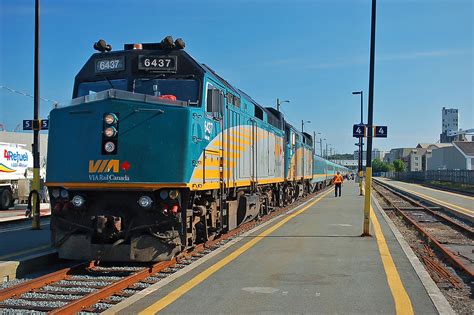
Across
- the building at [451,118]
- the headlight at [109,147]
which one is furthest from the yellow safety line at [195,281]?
the building at [451,118]

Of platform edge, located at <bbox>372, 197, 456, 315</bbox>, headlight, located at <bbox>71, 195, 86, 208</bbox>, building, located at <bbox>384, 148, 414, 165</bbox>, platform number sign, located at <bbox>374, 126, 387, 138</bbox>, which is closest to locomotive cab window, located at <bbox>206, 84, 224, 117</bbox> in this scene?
headlight, located at <bbox>71, 195, 86, 208</bbox>

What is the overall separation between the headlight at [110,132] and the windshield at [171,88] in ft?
3.56

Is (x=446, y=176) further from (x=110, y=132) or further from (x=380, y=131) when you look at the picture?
(x=110, y=132)

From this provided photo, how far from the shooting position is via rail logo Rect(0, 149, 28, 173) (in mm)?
22995

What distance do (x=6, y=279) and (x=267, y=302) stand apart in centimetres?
435

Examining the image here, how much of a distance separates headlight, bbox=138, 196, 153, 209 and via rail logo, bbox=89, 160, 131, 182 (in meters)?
0.39

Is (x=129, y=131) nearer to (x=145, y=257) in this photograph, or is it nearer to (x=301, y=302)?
(x=145, y=257)

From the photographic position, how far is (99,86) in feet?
30.5

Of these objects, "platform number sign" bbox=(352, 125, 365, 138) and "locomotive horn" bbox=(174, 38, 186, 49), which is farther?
"platform number sign" bbox=(352, 125, 365, 138)

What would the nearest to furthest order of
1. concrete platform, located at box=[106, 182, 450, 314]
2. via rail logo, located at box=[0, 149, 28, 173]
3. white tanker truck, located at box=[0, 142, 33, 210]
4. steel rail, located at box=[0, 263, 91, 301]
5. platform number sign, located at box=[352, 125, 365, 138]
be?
1. concrete platform, located at box=[106, 182, 450, 314]
2. steel rail, located at box=[0, 263, 91, 301]
3. platform number sign, located at box=[352, 125, 365, 138]
4. white tanker truck, located at box=[0, 142, 33, 210]
5. via rail logo, located at box=[0, 149, 28, 173]

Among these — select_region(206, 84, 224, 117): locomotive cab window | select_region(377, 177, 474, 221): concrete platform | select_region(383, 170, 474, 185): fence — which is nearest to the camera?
select_region(206, 84, 224, 117): locomotive cab window

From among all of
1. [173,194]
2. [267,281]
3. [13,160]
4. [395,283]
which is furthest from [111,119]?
[13,160]

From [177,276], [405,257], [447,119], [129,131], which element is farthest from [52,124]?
[447,119]

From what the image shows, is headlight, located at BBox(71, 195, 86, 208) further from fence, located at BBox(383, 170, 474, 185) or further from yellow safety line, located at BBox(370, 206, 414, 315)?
fence, located at BBox(383, 170, 474, 185)
